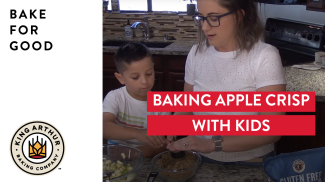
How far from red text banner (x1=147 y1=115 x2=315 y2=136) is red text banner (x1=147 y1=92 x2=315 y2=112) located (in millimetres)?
33

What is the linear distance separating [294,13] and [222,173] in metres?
2.44

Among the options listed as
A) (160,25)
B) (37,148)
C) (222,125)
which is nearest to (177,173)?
(222,125)

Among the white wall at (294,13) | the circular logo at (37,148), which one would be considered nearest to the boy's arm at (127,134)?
the circular logo at (37,148)

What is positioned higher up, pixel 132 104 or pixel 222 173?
pixel 132 104

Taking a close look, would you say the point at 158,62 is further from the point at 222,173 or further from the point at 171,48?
the point at 222,173

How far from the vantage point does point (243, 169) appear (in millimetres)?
1213

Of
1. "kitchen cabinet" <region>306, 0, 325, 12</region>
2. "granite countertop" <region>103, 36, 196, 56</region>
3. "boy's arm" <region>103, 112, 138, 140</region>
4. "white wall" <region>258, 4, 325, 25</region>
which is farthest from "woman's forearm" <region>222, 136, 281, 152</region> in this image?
"white wall" <region>258, 4, 325, 25</region>

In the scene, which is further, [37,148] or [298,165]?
[298,165]

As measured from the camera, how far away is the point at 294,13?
127 inches

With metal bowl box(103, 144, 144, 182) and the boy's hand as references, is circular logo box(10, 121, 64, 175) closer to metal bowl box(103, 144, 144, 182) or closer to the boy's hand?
metal bowl box(103, 144, 144, 182)

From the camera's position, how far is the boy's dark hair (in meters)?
1.53

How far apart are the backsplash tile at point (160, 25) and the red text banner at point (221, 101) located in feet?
6.96

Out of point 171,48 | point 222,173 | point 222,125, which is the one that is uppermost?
point 171,48

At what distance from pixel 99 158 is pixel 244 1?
2.86 feet
